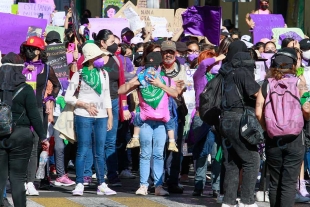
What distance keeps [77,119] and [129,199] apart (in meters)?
1.16

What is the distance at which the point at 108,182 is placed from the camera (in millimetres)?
15039

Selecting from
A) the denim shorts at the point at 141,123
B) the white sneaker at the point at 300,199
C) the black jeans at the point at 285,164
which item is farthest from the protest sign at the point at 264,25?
the black jeans at the point at 285,164

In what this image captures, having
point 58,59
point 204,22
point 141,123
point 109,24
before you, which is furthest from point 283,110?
point 109,24

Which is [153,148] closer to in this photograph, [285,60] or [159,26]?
[285,60]

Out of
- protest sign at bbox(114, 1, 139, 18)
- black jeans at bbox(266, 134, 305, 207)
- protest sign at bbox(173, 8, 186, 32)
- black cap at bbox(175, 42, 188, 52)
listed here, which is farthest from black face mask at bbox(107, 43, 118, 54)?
protest sign at bbox(173, 8, 186, 32)

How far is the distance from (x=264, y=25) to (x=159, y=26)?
2057 millimetres

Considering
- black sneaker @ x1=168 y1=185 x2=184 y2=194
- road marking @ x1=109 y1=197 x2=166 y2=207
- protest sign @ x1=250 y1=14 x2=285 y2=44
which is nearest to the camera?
road marking @ x1=109 y1=197 x2=166 y2=207

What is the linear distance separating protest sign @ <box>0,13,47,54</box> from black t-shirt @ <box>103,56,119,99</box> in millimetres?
1451

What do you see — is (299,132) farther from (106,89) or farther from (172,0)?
(172,0)

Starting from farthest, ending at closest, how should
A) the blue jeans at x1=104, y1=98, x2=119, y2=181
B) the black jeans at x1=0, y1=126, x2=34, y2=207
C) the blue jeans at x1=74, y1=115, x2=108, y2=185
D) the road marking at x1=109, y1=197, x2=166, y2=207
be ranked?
1. the blue jeans at x1=104, y1=98, x2=119, y2=181
2. the blue jeans at x1=74, y1=115, x2=108, y2=185
3. the road marking at x1=109, y1=197, x2=166, y2=207
4. the black jeans at x1=0, y1=126, x2=34, y2=207

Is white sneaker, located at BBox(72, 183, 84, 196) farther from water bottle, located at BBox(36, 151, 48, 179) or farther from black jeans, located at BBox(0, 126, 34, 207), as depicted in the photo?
black jeans, located at BBox(0, 126, 34, 207)

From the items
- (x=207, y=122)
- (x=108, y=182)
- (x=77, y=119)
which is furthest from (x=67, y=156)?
(x=207, y=122)

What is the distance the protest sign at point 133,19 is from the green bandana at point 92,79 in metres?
7.09

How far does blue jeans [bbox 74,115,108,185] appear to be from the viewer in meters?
13.6
